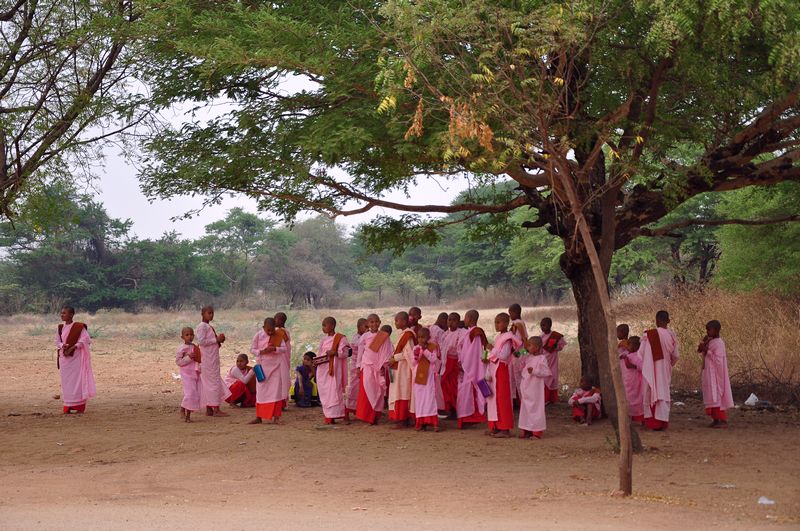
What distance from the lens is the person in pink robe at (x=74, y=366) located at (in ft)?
50.2

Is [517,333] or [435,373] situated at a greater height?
[517,333]

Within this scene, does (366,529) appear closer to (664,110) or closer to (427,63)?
(427,63)

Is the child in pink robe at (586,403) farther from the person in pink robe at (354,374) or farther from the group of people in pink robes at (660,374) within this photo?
the person in pink robe at (354,374)

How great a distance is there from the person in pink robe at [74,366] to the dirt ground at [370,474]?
15.0 inches

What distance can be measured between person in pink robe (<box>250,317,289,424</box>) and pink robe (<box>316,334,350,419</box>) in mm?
625

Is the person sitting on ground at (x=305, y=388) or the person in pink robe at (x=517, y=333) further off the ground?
the person in pink robe at (x=517, y=333)

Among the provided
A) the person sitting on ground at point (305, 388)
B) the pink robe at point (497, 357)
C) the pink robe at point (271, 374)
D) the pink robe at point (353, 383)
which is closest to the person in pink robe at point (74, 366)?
the pink robe at point (271, 374)

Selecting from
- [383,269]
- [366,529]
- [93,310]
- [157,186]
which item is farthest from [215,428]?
[383,269]

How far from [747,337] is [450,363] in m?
7.63

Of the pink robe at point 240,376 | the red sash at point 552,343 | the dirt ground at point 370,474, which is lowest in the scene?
the dirt ground at point 370,474

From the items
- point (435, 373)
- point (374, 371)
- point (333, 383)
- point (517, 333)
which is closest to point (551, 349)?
point (517, 333)

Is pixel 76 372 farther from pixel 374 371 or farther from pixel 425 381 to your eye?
pixel 425 381

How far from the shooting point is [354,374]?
14930 mm

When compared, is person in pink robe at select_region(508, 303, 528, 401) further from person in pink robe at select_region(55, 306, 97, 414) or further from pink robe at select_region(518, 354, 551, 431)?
person in pink robe at select_region(55, 306, 97, 414)
